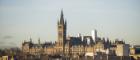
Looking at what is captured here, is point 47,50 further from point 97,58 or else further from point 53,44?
point 97,58

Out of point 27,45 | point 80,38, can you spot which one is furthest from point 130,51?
point 27,45

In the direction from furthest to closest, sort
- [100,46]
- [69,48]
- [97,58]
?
1. [69,48]
2. [100,46]
3. [97,58]

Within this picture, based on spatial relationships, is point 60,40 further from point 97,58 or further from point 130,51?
point 97,58

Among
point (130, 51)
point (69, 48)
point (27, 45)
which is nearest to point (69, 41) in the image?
point (69, 48)

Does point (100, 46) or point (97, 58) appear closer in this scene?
point (97, 58)

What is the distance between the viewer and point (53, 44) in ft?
85.5

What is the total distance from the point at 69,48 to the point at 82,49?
75cm

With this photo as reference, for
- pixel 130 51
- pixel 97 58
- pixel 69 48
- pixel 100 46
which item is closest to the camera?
pixel 97 58

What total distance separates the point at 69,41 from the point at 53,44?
1001 mm

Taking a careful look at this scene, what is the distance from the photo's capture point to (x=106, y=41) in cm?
2392

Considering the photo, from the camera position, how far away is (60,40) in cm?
2555

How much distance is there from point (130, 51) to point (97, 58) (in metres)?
2.86

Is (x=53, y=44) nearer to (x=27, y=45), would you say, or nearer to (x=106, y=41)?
(x=27, y=45)

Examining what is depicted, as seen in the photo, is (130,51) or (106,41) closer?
(130,51)
